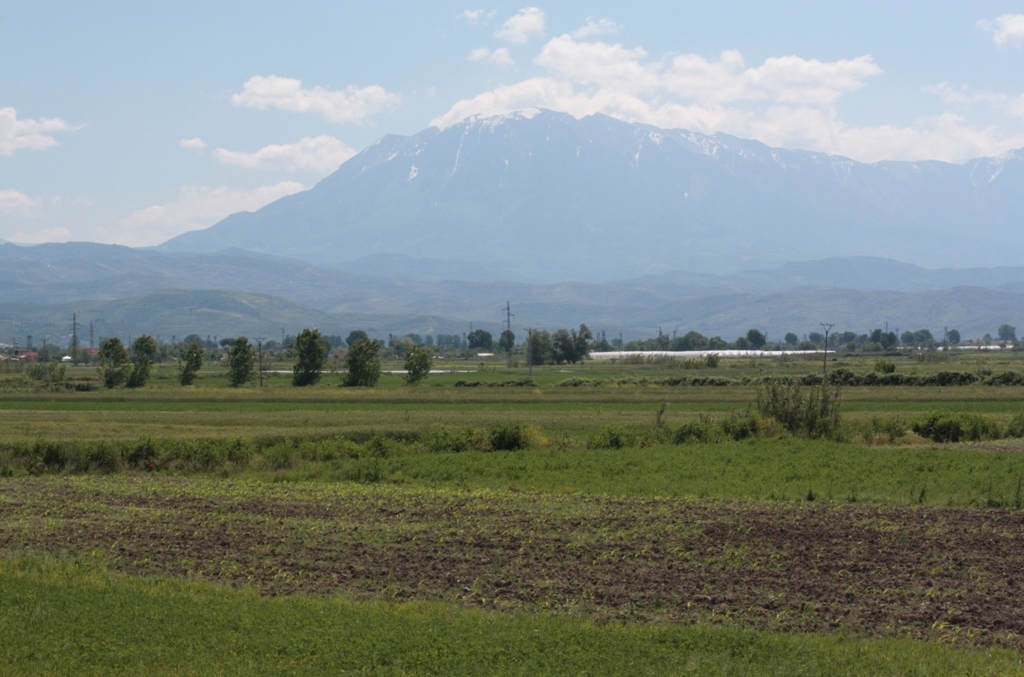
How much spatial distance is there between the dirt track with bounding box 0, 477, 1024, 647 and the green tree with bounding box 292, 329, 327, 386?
70095 mm

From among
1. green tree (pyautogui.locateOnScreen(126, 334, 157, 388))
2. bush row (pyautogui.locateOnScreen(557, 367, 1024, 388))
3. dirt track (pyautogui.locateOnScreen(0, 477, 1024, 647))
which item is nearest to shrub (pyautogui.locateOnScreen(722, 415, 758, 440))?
dirt track (pyautogui.locateOnScreen(0, 477, 1024, 647))

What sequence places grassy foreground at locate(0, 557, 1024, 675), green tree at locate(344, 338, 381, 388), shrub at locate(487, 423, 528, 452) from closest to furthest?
grassy foreground at locate(0, 557, 1024, 675) < shrub at locate(487, 423, 528, 452) < green tree at locate(344, 338, 381, 388)

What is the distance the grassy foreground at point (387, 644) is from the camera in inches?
483

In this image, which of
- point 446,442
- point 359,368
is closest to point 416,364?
point 359,368

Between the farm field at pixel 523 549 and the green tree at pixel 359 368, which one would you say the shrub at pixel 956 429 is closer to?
the farm field at pixel 523 549

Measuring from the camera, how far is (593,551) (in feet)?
61.9

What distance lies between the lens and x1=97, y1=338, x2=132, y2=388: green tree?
297 feet

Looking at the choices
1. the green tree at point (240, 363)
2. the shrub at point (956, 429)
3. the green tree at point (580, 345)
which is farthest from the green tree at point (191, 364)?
the green tree at point (580, 345)

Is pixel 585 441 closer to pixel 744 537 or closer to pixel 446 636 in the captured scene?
pixel 744 537

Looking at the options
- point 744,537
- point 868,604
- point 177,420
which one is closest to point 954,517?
point 744,537

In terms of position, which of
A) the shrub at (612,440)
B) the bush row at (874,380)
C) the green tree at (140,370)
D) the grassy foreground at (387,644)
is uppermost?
the green tree at (140,370)

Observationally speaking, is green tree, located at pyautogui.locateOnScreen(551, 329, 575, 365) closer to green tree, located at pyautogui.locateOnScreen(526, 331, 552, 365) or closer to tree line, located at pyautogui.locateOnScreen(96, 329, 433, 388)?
green tree, located at pyautogui.locateOnScreen(526, 331, 552, 365)

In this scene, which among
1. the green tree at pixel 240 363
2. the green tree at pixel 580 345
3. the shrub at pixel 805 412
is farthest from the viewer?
the green tree at pixel 580 345

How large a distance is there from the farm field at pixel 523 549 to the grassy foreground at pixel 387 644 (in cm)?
5
